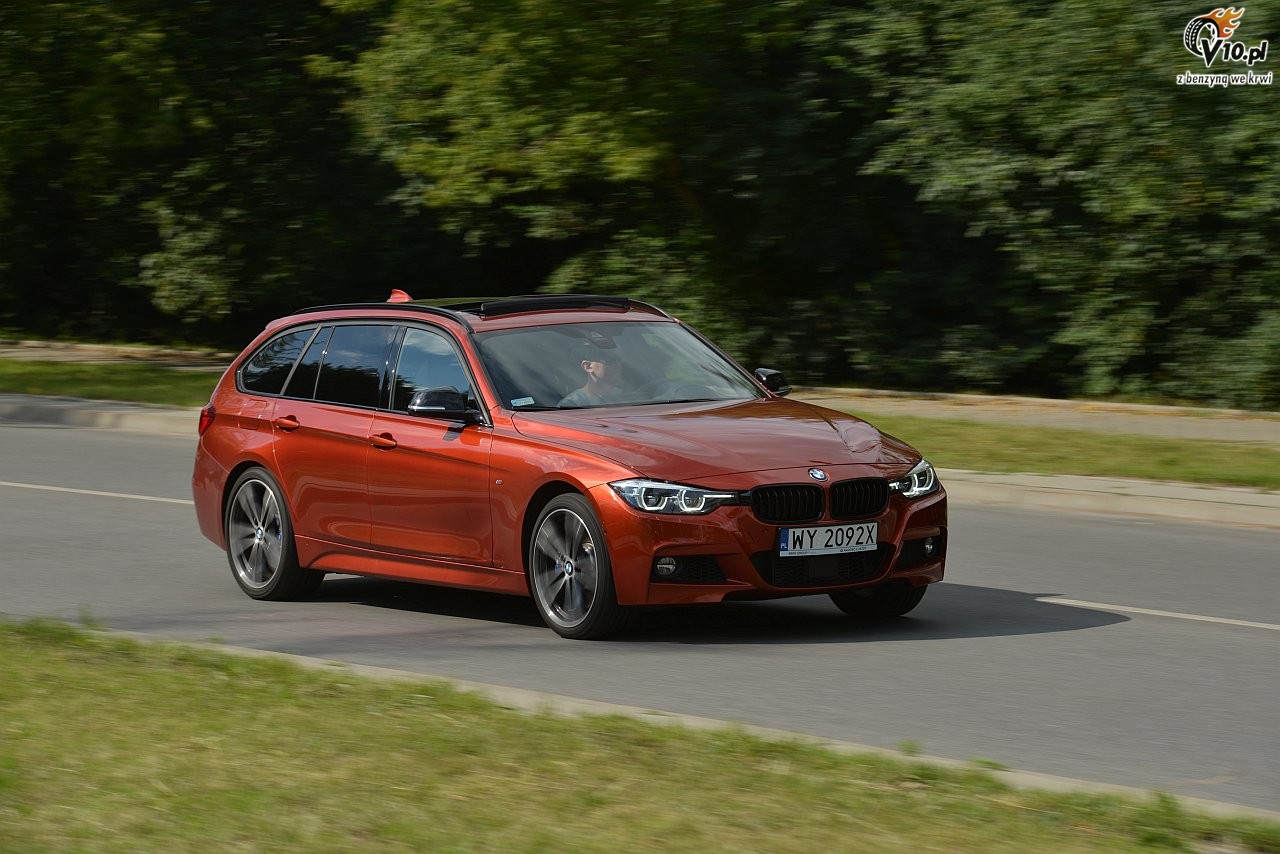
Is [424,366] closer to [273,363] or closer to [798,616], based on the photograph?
[273,363]

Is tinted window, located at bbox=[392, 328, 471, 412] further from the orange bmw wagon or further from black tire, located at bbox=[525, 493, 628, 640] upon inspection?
black tire, located at bbox=[525, 493, 628, 640]

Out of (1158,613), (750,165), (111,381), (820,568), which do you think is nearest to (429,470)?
(820,568)

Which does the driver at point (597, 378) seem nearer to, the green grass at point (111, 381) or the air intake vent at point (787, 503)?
the air intake vent at point (787, 503)

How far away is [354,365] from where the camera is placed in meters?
10.4

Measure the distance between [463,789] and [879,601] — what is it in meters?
4.31

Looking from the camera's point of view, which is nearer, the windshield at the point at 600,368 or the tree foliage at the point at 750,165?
the windshield at the point at 600,368

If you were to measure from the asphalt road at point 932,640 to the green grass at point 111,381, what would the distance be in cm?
869

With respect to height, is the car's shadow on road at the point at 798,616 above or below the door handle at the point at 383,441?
below

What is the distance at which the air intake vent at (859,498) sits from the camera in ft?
28.6

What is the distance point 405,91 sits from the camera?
2480cm

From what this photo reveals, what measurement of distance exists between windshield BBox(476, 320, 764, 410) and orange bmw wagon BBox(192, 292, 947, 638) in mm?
12

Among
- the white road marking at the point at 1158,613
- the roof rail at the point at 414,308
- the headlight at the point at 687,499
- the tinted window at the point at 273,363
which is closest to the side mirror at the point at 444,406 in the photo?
the roof rail at the point at 414,308

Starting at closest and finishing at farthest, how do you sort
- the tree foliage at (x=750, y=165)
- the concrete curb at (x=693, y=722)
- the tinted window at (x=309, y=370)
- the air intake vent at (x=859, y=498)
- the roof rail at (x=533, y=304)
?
the concrete curb at (x=693, y=722)
the air intake vent at (x=859, y=498)
the roof rail at (x=533, y=304)
the tinted window at (x=309, y=370)
the tree foliage at (x=750, y=165)

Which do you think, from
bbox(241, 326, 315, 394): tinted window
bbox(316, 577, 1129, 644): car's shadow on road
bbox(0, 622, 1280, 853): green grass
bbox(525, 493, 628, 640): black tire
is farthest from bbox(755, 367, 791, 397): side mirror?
bbox(0, 622, 1280, 853): green grass
